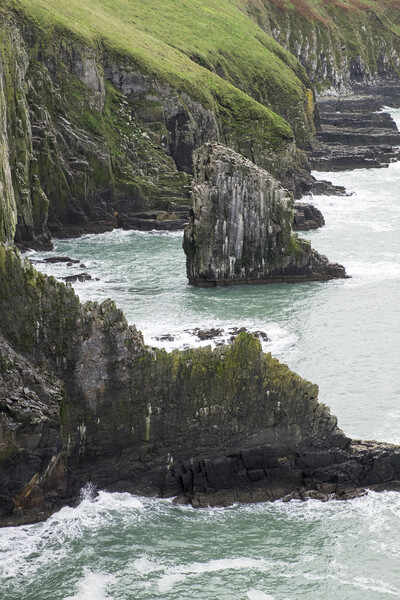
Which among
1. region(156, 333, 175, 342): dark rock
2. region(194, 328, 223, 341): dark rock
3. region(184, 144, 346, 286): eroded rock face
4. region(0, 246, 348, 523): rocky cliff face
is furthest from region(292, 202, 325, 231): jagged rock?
region(0, 246, 348, 523): rocky cliff face

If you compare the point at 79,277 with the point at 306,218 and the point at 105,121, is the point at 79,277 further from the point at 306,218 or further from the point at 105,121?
the point at 105,121

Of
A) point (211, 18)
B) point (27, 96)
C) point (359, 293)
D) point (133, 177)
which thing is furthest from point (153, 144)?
point (211, 18)

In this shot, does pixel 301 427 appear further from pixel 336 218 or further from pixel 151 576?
pixel 336 218

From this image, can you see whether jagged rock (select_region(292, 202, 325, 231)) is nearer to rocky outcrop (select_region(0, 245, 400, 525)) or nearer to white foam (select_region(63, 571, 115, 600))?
rocky outcrop (select_region(0, 245, 400, 525))

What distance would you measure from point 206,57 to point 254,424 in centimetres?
9668

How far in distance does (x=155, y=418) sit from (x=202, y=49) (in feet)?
328

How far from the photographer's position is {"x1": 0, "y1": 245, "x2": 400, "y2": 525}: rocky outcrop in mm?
31969

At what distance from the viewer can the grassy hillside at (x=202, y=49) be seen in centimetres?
9981

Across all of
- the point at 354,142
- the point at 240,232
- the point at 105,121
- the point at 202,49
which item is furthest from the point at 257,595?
the point at 354,142

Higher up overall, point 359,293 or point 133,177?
point 133,177

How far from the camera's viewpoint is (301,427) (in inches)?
1355

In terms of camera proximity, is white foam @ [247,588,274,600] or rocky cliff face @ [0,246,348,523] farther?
rocky cliff face @ [0,246,348,523]

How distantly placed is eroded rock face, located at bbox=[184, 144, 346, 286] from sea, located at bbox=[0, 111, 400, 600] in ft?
5.29

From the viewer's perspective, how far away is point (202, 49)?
12506 centimetres
